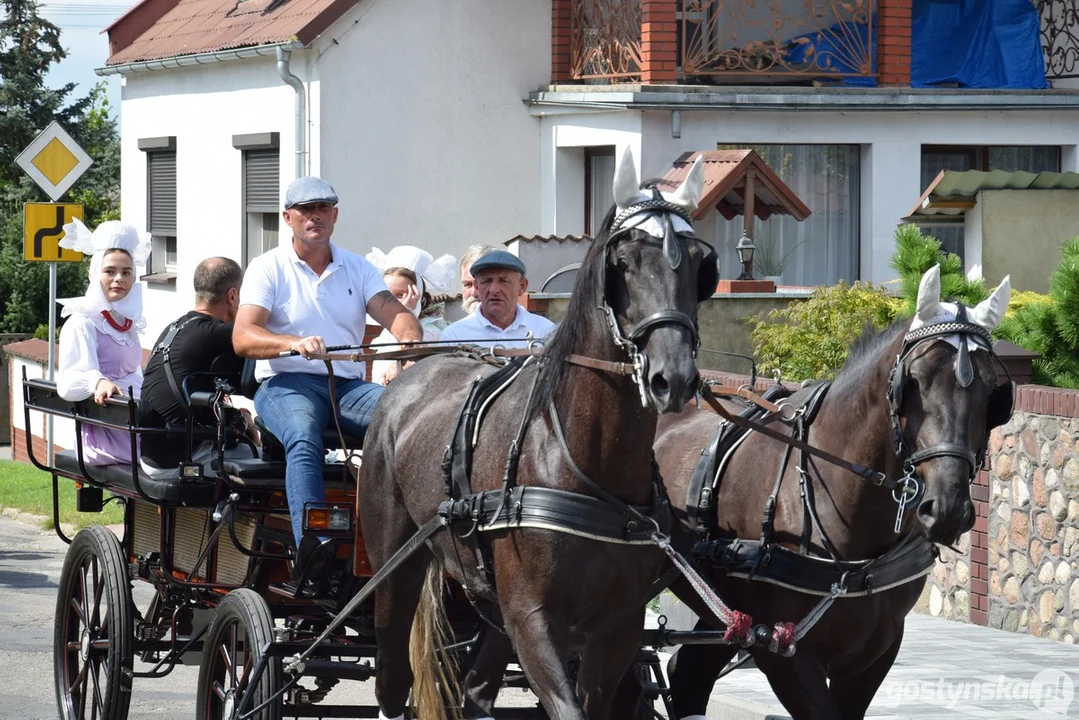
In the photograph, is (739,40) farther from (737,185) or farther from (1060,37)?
(1060,37)

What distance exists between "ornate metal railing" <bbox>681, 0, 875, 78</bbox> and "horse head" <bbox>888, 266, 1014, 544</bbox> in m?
11.3

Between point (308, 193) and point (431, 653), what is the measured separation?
183 cm

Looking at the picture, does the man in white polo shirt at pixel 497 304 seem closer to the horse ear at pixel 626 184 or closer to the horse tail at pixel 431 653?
the horse tail at pixel 431 653

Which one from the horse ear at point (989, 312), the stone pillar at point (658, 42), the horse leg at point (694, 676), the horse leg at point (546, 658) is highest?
the stone pillar at point (658, 42)

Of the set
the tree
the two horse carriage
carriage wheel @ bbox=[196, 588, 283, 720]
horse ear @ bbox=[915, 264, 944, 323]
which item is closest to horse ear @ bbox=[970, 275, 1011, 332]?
the two horse carriage

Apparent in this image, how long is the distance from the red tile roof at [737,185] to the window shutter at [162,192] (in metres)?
7.99

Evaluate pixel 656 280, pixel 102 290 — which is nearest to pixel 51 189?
pixel 102 290

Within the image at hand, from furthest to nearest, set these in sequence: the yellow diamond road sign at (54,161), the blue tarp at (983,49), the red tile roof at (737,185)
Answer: the blue tarp at (983,49), the red tile roof at (737,185), the yellow diamond road sign at (54,161)

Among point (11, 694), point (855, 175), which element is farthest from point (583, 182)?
point (11, 694)

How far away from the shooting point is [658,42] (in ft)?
51.9

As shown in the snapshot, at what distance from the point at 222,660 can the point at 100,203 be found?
2956 cm

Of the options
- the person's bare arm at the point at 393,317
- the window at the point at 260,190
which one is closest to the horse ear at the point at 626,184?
the person's bare arm at the point at 393,317

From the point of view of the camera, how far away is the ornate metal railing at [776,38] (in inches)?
634

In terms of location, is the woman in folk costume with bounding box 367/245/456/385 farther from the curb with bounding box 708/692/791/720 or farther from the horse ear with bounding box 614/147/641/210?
the horse ear with bounding box 614/147/641/210
